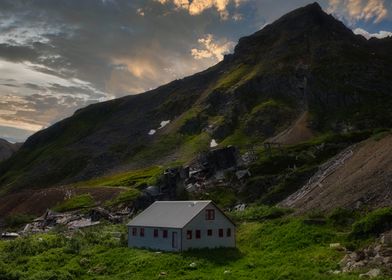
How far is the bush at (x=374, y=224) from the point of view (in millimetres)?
54050

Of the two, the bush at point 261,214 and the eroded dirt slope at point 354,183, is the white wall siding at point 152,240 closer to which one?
the bush at point 261,214

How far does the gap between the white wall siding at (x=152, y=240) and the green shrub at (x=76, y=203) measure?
6619cm

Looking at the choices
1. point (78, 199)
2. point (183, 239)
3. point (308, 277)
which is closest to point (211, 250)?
point (183, 239)

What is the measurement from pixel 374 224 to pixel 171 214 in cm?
3002

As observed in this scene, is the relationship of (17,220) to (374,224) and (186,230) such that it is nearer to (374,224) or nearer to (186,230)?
(186,230)

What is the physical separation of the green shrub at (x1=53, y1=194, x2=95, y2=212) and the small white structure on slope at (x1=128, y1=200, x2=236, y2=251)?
220 feet

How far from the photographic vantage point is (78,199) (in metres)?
148

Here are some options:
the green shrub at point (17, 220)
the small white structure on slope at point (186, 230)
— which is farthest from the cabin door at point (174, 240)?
the green shrub at point (17, 220)

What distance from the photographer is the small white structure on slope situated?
69000mm

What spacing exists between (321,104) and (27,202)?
105 meters

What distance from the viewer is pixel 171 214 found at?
248 ft

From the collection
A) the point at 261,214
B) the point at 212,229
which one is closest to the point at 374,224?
the point at 212,229

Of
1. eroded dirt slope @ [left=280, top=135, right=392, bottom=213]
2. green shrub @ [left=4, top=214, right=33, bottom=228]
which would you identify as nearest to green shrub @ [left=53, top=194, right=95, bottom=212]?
green shrub @ [left=4, top=214, right=33, bottom=228]

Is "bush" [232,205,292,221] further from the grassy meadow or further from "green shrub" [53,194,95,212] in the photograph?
"green shrub" [53,194,95,212]
